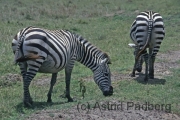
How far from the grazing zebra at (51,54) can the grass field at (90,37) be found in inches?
23.5

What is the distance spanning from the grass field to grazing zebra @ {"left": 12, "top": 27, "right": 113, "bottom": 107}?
597mm

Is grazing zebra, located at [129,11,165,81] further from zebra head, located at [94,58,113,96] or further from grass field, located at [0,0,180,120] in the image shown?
zebra head, located at [94,58,113,96]

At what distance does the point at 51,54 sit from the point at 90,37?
11792 millimetres

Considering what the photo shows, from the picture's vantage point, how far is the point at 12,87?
1220 cm

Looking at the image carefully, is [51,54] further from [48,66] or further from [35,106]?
[35,106]

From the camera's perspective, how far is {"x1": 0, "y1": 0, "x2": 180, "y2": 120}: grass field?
402 inches

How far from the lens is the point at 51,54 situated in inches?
369

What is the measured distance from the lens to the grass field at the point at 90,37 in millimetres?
10211

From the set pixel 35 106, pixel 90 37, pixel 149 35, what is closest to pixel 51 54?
pixel 35 106
